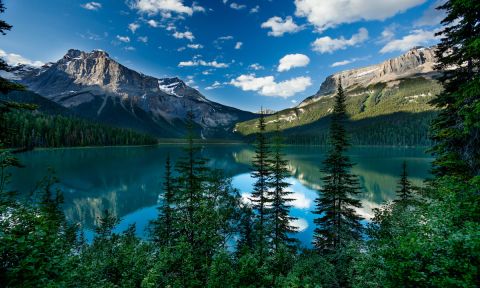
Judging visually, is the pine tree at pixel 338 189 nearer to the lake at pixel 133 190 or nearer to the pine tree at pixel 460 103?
the pine tree at pixel 460 103

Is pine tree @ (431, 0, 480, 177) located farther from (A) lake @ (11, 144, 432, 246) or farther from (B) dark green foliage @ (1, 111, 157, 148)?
(B) dark green foliage @ (1, 111, 157, 148)

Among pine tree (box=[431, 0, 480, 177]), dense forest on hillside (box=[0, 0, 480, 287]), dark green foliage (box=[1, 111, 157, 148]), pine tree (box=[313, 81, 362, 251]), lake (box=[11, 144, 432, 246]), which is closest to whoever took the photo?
dense forest on hillside (box=[0, 0, 480, 287])

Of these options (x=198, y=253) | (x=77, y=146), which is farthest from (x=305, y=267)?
(x=77, y=146)

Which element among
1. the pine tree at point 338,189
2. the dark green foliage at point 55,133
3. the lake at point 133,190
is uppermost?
the dark green foliage at point 55,133

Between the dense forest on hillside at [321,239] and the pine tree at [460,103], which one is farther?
the pine tree at [460,103]

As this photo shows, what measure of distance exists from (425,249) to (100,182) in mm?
83623

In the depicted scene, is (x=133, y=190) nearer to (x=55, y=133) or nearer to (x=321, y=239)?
(x=321, y=239)

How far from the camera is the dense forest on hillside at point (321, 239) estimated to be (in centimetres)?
641

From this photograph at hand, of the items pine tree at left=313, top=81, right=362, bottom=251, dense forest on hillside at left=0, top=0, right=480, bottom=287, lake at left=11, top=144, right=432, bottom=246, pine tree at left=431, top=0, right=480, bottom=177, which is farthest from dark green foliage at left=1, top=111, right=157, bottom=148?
pine tree at left=431, top=0, right=480, bottom=177

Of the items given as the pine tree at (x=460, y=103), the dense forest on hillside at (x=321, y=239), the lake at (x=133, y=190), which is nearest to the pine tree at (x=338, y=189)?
the dense forest on hillside at (x=321, y=239)

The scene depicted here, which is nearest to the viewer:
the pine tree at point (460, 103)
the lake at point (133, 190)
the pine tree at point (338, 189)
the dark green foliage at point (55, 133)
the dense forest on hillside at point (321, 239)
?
the dense forest on hillside at point (321, 239)

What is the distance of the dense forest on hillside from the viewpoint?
6414mm

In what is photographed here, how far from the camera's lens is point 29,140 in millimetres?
127688

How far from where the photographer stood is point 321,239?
2573 cm
